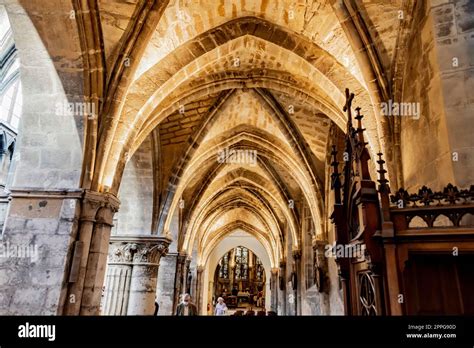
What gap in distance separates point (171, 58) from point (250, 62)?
1780mm

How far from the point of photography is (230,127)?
9.59 metres

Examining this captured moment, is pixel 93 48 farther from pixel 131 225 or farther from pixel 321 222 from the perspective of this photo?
pixel 321 222

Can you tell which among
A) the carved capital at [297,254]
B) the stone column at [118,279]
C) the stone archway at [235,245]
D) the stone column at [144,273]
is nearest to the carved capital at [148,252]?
the stone column at [144,273]

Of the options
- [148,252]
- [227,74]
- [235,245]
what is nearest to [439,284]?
[227,74]


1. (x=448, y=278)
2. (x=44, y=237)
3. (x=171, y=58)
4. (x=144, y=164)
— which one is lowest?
(x=448, y=278)

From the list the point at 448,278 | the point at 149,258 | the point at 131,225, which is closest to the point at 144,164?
the point at 131,225

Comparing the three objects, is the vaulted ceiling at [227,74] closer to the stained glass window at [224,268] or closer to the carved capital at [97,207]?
the carved capital at [97,207]

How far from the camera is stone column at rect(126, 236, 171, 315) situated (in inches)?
320

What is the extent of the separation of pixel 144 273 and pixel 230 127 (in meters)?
4.73

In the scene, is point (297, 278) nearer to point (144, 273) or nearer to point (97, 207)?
point (144, 273)

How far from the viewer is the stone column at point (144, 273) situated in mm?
8141

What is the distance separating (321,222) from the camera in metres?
9.01

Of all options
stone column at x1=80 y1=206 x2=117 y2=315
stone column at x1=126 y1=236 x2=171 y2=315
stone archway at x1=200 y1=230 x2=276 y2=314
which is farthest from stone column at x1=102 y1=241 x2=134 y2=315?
stone archway at x1=200 y1=230 x2=276 y2=314

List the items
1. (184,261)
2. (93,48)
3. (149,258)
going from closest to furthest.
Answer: (93,48) < (149,258) < (184,261)
